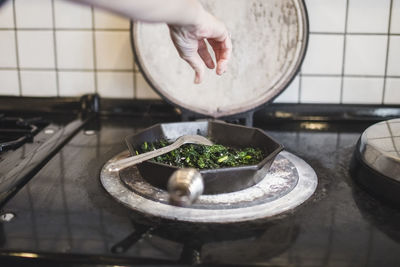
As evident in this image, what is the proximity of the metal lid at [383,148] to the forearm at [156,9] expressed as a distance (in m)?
0.41

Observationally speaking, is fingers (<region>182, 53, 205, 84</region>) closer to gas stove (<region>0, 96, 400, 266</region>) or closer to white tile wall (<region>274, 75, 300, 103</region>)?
gas stove (<region>0, 96, 400, 266</region>)

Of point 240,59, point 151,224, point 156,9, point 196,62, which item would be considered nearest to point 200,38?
point 196,62

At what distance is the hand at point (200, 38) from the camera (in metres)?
0.61

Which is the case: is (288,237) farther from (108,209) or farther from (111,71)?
(111,71)

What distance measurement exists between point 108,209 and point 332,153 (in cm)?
54

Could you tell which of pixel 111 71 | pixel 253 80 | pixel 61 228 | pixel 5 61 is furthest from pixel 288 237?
pixel 5 61

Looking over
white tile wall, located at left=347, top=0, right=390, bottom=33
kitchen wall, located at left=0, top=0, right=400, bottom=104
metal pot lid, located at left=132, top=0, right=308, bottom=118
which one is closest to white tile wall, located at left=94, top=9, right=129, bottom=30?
kitchen wall, located at left=0, top=0, right=400, bottom=104

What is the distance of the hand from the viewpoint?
0.61 m

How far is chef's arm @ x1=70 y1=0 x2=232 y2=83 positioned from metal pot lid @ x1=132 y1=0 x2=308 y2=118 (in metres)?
0.30

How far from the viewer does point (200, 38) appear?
2.17 ft

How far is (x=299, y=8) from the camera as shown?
103cm

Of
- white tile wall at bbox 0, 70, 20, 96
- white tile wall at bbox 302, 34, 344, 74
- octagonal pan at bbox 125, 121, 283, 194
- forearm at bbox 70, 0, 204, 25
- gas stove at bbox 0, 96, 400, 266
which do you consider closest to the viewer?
forearm at bbox 70, 0, 204, 25

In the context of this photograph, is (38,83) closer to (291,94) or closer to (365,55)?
(291,94)

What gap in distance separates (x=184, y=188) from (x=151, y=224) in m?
0.11
